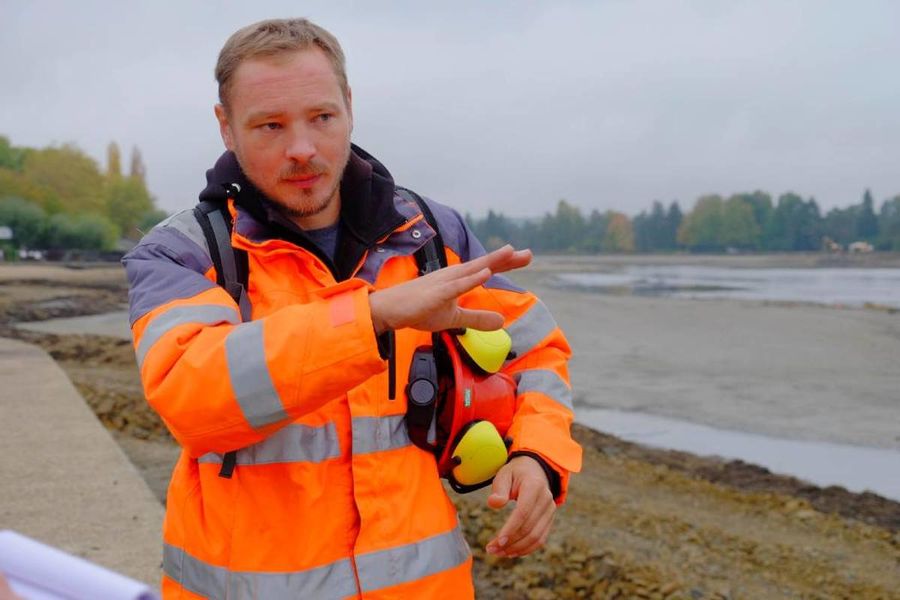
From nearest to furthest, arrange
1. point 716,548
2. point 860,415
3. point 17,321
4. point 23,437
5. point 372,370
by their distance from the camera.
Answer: point 372,370 → point 716,548 → point 23,437 → point 860,415 → point 17,321

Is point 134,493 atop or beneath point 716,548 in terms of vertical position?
atop

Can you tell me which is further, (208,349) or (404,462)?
(404,462)

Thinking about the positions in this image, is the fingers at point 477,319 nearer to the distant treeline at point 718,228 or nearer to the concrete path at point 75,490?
the concrete path at point 75,490

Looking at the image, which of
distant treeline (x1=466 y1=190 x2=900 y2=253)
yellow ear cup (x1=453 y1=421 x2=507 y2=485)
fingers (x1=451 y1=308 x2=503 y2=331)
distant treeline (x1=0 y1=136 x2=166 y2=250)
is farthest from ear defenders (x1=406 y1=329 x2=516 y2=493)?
distant treeline (x1=466 y1=190 x2=900 y2=253)

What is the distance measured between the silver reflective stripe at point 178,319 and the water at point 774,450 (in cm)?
814

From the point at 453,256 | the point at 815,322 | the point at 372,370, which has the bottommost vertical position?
the point at 815,322

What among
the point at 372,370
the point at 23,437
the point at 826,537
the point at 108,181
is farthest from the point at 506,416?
the point at 108,181

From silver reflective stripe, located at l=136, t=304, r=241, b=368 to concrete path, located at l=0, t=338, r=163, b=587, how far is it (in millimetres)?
3322

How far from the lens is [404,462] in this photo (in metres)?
2.06

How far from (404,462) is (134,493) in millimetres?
4777

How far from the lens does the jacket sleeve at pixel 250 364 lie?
1.67 metres

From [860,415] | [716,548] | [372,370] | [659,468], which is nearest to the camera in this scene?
[372,370]

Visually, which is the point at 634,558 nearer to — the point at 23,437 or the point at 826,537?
the point at 826,537

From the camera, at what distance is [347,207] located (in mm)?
2246
